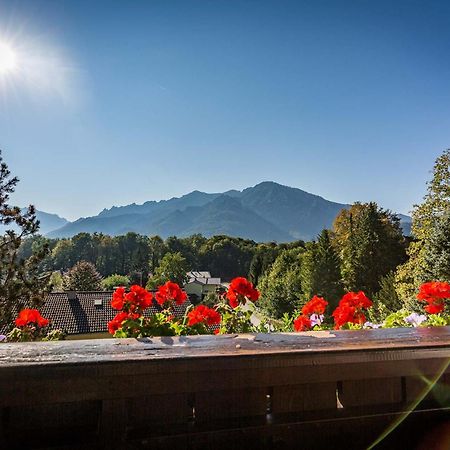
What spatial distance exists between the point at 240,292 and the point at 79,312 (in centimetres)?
1529

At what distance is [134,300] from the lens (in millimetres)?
1982

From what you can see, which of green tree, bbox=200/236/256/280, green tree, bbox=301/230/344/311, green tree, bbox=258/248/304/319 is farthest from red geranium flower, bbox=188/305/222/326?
green tree, bbox=200/236/256/280

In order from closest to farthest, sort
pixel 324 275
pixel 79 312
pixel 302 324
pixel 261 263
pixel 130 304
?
pixel 130 304 → pixel 302 324 → pixel 79 312 → pixel 324 275 → pixel 261 263

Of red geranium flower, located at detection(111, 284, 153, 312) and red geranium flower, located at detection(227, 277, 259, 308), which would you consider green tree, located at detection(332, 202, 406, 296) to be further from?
red geranium flower, located at detection(111, 284, 153, 312)

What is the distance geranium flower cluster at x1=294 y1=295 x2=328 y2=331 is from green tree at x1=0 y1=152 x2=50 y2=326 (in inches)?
184

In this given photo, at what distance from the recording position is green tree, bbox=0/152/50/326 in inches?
226

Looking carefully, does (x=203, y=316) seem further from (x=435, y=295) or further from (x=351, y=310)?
(x=435, y=295)

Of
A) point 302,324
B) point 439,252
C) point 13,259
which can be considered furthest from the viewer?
point 439,252

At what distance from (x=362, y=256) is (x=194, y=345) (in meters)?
24.1

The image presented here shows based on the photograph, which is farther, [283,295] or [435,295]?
[283,295]

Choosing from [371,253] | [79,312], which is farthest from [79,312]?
[371,253]

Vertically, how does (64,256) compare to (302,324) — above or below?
above

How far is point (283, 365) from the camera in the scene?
94 centimetres

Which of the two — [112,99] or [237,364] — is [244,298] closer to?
[237,364]
